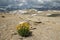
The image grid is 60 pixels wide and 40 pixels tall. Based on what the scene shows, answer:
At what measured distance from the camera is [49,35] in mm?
21391

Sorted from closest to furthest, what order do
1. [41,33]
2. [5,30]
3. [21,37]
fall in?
[21,37] < [41,33] < [5,30]

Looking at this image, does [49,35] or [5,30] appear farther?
[5,30]

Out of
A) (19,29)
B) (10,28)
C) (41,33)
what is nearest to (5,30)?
(10,28)

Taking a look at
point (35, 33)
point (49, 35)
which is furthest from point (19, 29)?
point (49, 35)

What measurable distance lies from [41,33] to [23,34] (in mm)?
2291

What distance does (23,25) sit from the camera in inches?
903

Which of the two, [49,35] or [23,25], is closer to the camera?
[49,35]

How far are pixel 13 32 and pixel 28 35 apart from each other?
228cm

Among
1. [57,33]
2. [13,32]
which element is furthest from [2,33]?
[57,33]

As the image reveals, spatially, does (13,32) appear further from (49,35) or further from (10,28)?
(49,35)

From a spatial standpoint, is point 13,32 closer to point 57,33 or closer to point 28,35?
point 28,35

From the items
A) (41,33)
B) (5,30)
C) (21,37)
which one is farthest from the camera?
(5,30)

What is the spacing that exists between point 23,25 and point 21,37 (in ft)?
7.29

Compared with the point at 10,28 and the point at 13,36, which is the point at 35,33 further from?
the point at 10,28
